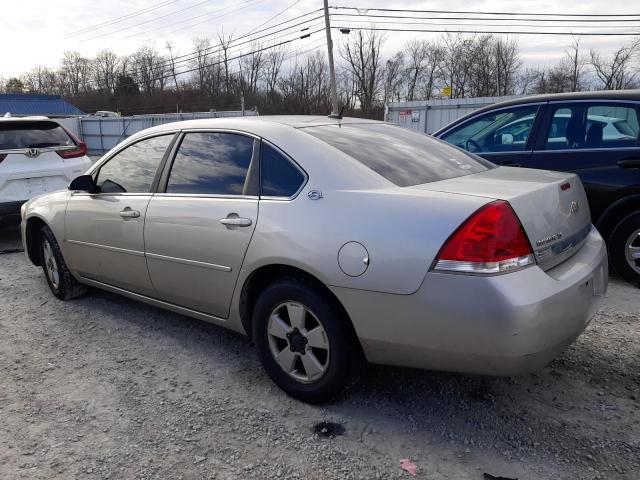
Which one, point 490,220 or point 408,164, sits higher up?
point 408,164

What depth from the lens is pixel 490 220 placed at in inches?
89.7

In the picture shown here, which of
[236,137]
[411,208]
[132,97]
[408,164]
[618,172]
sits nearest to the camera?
[411,208]

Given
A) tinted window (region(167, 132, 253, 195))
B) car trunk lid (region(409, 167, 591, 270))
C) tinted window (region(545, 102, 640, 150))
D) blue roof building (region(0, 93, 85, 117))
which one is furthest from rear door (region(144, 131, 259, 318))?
blue roof building (region(0, 93, 85, 117))

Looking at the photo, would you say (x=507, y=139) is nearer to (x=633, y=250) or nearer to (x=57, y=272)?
(x=633, y=250)

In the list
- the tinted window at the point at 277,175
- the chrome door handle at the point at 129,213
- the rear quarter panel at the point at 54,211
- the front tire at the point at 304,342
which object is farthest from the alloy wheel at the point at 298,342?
the rear quarter panel at the point at 54,211

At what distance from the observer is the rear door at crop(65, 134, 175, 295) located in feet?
12.0

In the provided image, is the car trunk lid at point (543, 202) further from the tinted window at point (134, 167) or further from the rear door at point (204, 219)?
the tinted window at point (134, 167)

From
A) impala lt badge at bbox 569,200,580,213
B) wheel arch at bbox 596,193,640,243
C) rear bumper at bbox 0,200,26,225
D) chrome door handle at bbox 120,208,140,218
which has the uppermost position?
impala lt badge at bbox 569,200,580,213

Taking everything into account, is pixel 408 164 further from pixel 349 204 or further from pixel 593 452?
pixel 593 452

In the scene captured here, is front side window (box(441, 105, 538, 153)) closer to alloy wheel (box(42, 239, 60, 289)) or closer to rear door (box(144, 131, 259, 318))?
rear door (box(144, 131, 259, 318))

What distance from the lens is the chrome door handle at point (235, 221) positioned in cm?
293

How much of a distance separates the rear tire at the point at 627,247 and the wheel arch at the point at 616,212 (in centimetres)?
7

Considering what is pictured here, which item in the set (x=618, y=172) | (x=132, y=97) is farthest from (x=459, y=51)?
(x=618, y=172)

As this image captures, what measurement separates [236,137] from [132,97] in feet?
185
